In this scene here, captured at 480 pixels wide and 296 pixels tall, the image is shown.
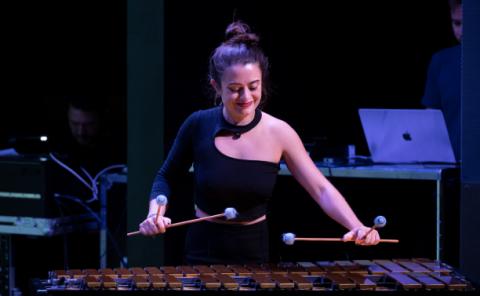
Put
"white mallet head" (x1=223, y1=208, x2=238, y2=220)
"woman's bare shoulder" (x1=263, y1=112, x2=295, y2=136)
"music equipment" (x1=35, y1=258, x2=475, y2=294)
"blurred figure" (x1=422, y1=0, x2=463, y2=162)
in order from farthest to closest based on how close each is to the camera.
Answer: "blurred figure" (x1=422, y1=0, x2=463, y2=162), "woman's bare shoulder" (x1=263, y1=112, x2=295, y2=136), "white mallet head" (x1=223, y1=208, x2=238, y2=220), "music equipment" (x1=35, y1=258, x2=475, y2=294)

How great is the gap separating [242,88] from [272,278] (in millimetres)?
786

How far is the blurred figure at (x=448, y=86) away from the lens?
5598 mm

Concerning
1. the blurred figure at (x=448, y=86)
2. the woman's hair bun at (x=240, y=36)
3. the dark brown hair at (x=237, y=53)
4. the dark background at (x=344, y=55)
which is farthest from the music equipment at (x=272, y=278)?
the dark background at (x=344, y=55)

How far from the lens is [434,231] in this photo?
5223 millimetres

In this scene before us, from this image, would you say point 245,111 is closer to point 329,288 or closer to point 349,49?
point 329,288

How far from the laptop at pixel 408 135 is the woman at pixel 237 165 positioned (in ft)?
4.15

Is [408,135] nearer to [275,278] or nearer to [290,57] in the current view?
[290,57]

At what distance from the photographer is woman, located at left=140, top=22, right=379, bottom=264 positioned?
395 centimetres

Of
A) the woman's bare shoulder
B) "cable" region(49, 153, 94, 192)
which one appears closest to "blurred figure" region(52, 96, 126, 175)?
"cable" region(49, 153, 94, 192)

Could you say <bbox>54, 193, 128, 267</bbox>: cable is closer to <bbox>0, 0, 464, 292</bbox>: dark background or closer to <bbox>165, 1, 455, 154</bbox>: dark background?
<bbox>0, 0, 464, 292</bbox>: dark background

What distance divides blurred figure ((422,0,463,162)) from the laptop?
11.6 inches

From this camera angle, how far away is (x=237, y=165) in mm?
3963

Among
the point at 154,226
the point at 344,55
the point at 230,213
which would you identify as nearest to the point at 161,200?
the point at 154,226

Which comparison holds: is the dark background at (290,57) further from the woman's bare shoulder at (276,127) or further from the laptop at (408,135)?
the woman's bare shoulder at (276,127)
